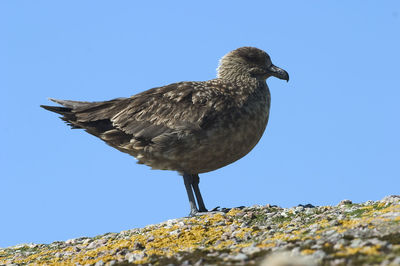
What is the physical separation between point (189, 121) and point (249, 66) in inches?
114

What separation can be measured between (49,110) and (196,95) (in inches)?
172

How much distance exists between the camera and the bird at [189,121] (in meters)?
14.3

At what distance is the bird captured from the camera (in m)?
14.3

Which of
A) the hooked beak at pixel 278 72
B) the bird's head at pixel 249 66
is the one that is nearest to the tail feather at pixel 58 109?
the bird's head at pixel 249 66

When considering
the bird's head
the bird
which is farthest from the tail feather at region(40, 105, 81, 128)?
the bird's head

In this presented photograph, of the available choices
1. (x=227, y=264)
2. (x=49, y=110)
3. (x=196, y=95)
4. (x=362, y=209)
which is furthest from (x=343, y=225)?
(x=49, y=110)

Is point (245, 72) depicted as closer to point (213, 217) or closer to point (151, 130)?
point (151, 130)

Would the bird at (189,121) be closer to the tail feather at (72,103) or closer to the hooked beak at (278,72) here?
the tail feather at (72,103)

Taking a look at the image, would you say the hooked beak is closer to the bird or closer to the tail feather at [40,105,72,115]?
the bird

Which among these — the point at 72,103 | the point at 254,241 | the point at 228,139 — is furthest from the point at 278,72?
the point at 254,241

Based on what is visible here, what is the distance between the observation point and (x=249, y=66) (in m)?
16.2

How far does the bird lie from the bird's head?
27 millimetres

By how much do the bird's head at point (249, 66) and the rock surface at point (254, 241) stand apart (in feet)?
12.3

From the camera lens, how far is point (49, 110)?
16.4m
